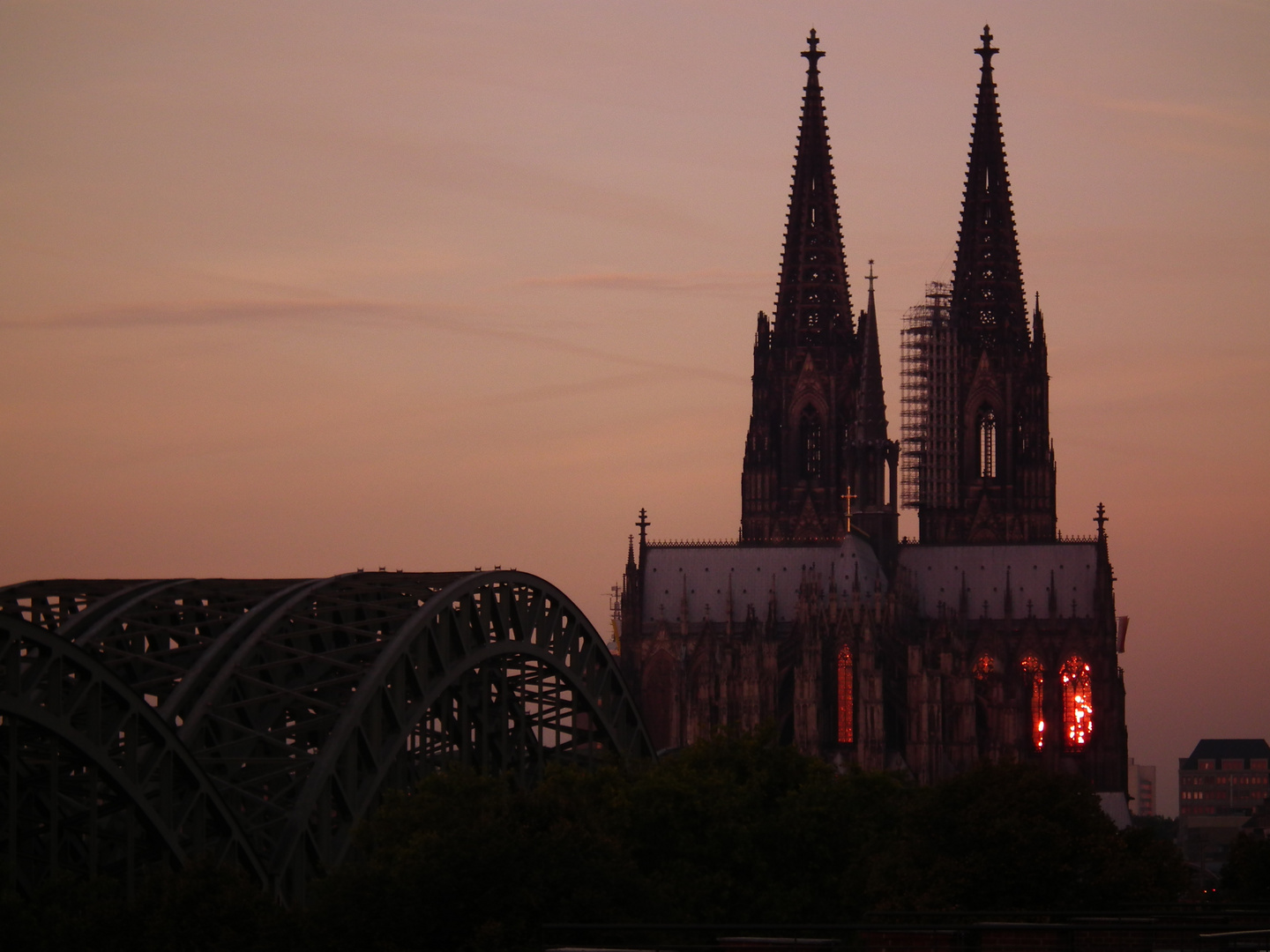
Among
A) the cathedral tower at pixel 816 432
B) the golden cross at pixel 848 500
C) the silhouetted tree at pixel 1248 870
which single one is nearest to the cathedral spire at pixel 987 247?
the cathedral tower at pixel 816 432

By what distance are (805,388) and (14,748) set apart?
9507 centimetres

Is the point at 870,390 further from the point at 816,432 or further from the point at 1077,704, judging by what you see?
the point at 1077,704

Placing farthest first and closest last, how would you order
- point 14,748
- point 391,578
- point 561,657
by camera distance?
point 561,657 < point 391,578 < point 14,748

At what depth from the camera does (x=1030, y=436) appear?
132125 millimetres

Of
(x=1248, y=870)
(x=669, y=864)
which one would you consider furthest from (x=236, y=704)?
(x=1248, y=870)

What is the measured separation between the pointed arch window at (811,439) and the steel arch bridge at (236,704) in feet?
250

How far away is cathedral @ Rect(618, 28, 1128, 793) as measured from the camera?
119m

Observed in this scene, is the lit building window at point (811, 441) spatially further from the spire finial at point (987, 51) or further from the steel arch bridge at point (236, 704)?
the steel arch bridge at point (236, 704)

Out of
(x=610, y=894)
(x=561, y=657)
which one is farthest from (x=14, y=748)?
(x=561, y=657)

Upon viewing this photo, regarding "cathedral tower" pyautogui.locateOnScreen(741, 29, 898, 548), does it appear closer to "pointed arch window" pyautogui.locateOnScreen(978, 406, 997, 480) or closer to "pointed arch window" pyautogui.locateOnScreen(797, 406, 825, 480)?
"pointed arch window" pyautogui.locateOnScreen(797, 406, 825, 480)

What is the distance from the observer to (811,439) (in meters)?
131

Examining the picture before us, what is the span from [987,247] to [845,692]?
27311 millimetres

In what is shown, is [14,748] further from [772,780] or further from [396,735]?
[772,780]

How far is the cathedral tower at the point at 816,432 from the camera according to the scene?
423ft
